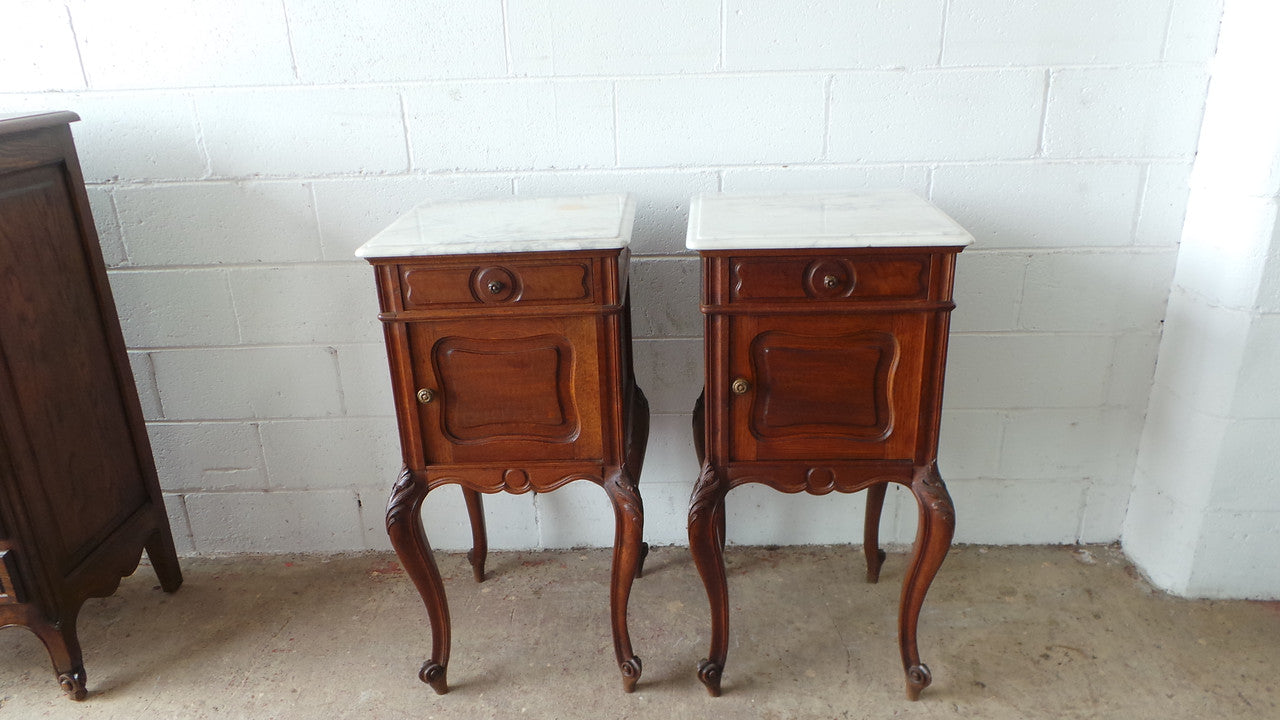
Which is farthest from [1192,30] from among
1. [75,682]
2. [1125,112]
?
[75,682]

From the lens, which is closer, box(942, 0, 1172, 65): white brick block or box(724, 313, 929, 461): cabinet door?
box(724, 313, 929, 461): cabinet door

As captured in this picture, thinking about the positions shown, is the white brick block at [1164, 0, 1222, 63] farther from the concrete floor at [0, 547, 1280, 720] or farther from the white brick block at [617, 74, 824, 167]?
the concrete floor at [0, 547, 1280, 720]

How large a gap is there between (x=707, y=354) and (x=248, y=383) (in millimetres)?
1267

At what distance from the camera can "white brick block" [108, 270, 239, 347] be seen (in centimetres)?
188

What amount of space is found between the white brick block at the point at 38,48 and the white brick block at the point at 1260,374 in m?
2.59

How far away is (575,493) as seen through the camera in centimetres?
205

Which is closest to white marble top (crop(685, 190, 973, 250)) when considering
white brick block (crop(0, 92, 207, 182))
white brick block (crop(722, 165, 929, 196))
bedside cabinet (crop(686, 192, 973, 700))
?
bedside cabinet (crop(686, 192, 973, 700))

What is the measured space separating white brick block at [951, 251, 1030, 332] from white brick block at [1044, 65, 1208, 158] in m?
0.26

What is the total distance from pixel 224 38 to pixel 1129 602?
242cm

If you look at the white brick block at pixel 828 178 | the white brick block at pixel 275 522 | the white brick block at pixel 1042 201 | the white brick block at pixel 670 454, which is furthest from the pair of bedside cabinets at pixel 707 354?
the white brick block at pixel 275 522

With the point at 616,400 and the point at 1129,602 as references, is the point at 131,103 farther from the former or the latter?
the point at 1129,602

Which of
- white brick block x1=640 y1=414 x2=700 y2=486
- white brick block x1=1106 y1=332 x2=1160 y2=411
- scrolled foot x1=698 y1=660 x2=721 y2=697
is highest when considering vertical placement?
white brick block x1=1106 y1=332 x2=1160 y2=411

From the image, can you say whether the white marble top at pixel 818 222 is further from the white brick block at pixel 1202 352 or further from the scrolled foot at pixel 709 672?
the scrolled foot at pixel 709 672

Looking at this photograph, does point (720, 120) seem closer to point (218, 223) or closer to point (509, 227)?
point (509, 227)
